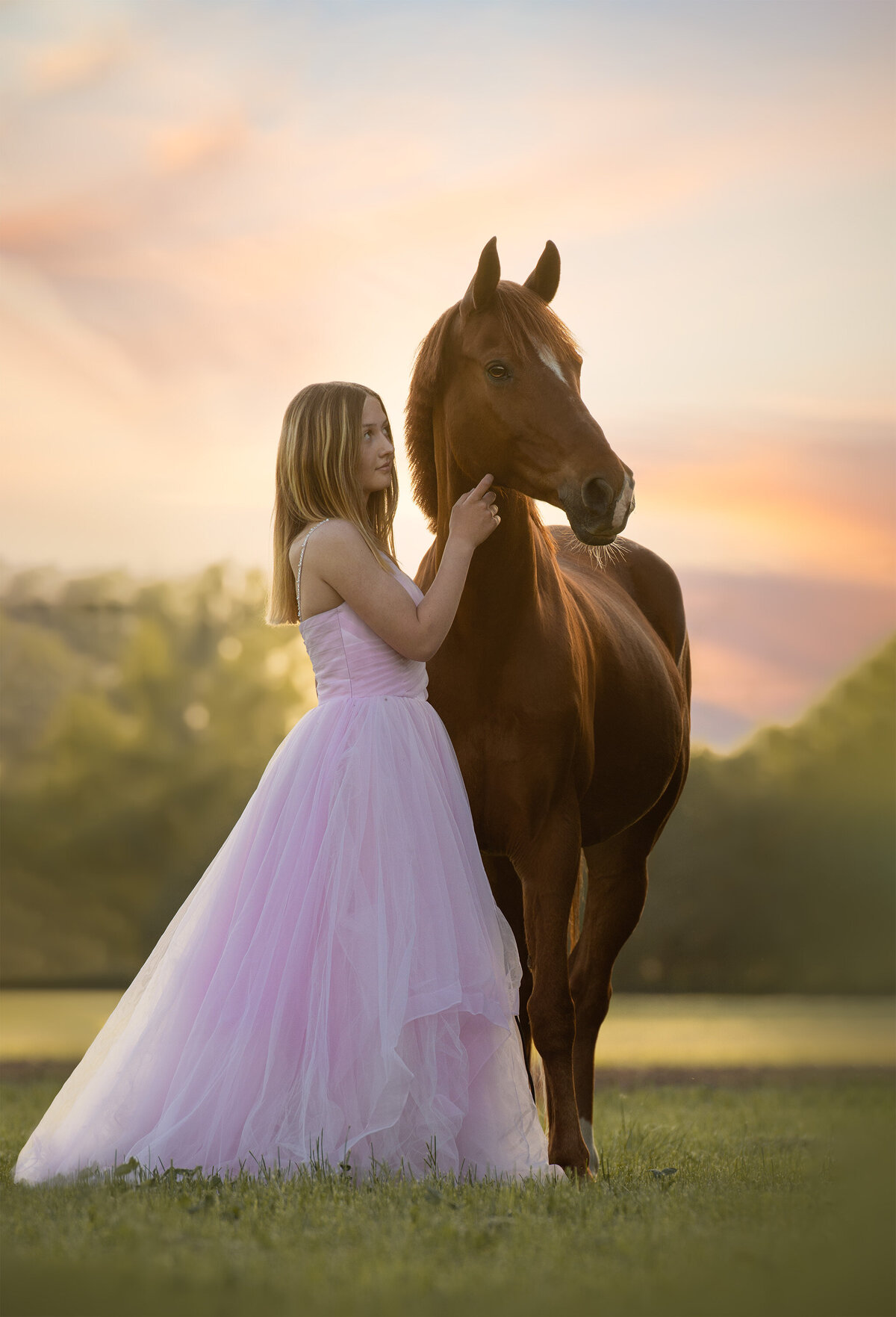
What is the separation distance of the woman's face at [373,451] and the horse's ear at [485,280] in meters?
0.49

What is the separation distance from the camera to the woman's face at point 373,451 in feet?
14.3

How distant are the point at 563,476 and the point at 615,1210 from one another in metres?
2.23

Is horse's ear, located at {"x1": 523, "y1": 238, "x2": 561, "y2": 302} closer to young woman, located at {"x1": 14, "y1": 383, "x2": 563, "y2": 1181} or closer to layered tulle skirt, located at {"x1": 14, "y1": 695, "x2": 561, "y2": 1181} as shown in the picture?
young woman, located at {"x1": 14, "y1": 383, "x2": 563, "y2": 1181}

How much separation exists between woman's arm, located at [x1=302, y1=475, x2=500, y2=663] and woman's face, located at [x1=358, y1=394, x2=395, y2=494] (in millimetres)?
224

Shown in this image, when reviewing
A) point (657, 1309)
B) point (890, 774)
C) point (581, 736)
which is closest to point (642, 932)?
point (890, 774)

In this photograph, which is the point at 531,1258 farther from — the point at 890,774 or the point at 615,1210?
the point at 890,774

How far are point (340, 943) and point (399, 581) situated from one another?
4.00 feet

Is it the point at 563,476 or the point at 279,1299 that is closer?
the point at 279,1299

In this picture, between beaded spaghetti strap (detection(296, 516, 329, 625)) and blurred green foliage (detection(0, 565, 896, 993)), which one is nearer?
beaded spaghetti strap (detection(296, 516, 329, 625))

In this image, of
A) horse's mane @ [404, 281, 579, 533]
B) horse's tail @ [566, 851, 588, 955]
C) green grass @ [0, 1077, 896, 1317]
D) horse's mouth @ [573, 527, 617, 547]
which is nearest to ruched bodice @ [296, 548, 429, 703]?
horse's mane @ [404, 281, 579, 533]

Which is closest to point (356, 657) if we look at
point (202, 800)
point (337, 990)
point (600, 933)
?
point (337, 990)

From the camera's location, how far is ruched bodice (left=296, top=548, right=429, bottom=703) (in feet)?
14.1

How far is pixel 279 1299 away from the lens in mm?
2654

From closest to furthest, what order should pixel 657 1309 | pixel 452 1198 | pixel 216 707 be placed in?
pixel 657 1309, pixel 452 1198, pixel 216 707
